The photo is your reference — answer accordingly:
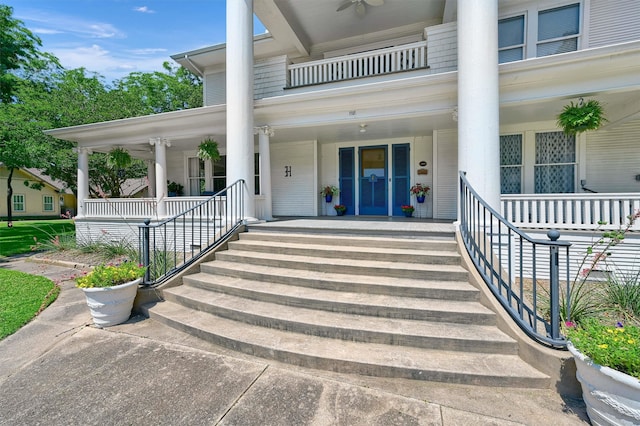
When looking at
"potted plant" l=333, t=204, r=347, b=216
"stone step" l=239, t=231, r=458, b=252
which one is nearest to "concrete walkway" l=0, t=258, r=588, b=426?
"stone step" l=239, t=231, r=458, b=252

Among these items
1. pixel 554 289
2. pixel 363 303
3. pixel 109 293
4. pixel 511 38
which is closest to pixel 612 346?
pixel 554 289

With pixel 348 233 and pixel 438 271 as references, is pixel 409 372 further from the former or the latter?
pixel 348 233

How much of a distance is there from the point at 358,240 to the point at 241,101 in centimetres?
411

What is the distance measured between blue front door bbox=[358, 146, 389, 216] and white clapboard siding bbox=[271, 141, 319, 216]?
1525 millimetres

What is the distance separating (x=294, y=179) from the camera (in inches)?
371

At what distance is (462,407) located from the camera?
214 centimetres

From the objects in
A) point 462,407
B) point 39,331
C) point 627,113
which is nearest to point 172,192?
point 39,331

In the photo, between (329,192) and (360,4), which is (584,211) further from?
(360,4)

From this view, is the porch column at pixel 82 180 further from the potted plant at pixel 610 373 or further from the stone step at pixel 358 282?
the potted plant at pixel 610 373

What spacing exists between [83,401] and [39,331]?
2182mm

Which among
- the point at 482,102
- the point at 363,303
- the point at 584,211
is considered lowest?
the point at 363,303

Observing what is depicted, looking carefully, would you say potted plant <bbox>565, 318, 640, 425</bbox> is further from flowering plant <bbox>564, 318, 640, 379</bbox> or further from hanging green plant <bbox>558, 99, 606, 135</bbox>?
hanging green plant <bbox>558, 99, 606, 135</bbox>

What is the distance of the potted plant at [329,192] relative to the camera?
907 centimetres

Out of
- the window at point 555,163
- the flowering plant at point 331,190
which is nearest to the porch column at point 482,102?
the window at point 555,163
